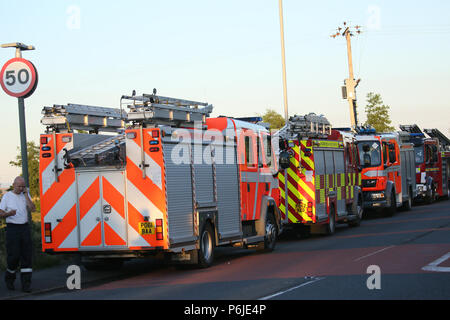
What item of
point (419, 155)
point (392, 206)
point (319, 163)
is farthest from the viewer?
point (419, 155)

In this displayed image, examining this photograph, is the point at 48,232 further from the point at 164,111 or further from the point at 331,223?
the point at 331,223

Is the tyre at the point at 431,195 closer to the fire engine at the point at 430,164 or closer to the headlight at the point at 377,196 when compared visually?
the fire engine at the point at 430,164

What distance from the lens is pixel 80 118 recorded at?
14.0 meters

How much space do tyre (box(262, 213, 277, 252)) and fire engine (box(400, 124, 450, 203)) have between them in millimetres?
18883

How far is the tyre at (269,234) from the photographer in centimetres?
1739

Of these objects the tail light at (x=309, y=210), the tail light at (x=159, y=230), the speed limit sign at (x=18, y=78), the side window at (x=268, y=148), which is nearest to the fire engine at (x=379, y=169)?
the tail light at (x=309, y=210)

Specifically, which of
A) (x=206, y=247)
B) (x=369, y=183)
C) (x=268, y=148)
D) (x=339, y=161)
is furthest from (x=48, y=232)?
(x=369, y=183)

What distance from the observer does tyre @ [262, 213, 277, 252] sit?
17391 millimetres

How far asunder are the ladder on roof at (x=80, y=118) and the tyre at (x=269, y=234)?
15.3 ft

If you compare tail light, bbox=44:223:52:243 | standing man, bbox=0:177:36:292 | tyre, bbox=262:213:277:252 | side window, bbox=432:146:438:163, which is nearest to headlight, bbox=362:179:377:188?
side window, bbox=432:146:438:163

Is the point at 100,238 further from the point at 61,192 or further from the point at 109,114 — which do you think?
the point at 109,114

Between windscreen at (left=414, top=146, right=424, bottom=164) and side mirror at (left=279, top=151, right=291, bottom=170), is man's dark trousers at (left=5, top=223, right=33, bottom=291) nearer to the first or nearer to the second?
side mirror at (left=279, top=151, right=291, bottom=170)

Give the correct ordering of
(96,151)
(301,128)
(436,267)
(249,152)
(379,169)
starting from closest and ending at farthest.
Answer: (436,267) → (96,151) → (249,152) → (301,128) → (379,169)

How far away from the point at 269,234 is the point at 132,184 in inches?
216
